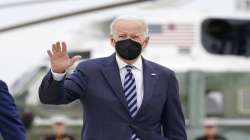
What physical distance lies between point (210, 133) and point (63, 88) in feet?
17.2

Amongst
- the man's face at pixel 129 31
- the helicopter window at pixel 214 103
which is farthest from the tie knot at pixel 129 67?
the helicopter window at pixel 214 103

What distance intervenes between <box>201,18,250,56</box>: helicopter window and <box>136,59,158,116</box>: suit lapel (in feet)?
18.3

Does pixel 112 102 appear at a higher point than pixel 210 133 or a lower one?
higher

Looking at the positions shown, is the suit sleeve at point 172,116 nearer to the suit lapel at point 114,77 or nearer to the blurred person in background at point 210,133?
the suit lapel at point 114,77

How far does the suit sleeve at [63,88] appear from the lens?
13.3ft

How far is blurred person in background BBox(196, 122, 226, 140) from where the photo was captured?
362 inches

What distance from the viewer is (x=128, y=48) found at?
4.20 meters

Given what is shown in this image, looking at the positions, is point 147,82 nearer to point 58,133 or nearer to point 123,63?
point 123,63

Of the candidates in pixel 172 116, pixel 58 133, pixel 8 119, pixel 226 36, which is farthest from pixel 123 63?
pixel 226 36

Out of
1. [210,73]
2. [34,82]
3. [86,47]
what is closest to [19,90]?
[34,82]

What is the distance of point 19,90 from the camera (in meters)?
9.56

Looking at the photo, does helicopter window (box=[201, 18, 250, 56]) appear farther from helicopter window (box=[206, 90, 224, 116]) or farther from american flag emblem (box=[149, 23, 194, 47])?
helicopter window (box=[206, 90, 224, 116])

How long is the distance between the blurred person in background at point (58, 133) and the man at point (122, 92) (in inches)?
192

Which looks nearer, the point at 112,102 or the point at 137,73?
the point at 112,102
